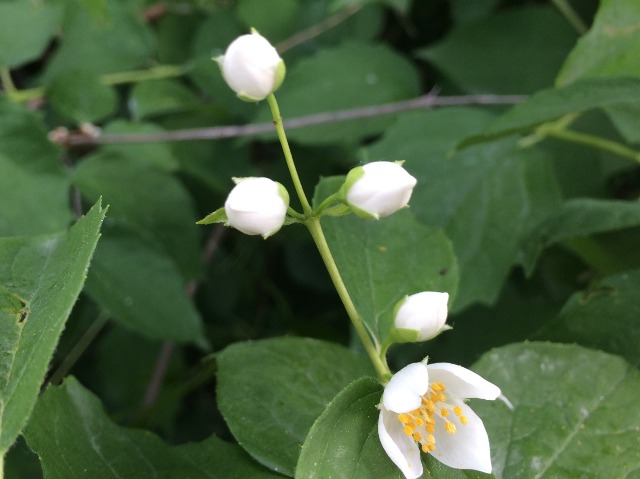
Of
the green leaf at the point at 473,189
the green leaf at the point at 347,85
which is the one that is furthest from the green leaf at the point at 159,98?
the green leaf at the point at 473,189

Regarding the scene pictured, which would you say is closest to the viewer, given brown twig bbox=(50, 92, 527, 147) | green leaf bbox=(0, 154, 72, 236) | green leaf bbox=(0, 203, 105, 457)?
green leaf bbox=(0, 203, 105, 457)

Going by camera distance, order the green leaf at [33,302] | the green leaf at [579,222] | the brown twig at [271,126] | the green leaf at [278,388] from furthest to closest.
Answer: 1. the brown twig at [271,126]
2. the green leaf at [579,222]
3. the green leaf at [278,388]
4. the green leaf at [33,302]

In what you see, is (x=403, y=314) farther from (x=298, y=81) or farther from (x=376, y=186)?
(x=298, y=81)

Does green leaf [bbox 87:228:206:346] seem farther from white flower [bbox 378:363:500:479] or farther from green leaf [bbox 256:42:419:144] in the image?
white flower [bbox 378:363:500:479]

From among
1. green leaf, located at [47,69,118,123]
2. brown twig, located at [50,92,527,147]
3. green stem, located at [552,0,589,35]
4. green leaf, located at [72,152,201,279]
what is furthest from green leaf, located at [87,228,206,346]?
green stem, located at [552,0,589,35]

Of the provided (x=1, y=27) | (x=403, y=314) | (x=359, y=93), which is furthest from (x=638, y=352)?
(x=1, y=27)

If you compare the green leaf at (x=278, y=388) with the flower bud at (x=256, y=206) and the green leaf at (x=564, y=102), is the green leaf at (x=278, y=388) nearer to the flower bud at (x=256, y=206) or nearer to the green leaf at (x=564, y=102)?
the flower bud at (x=256, y=206)
